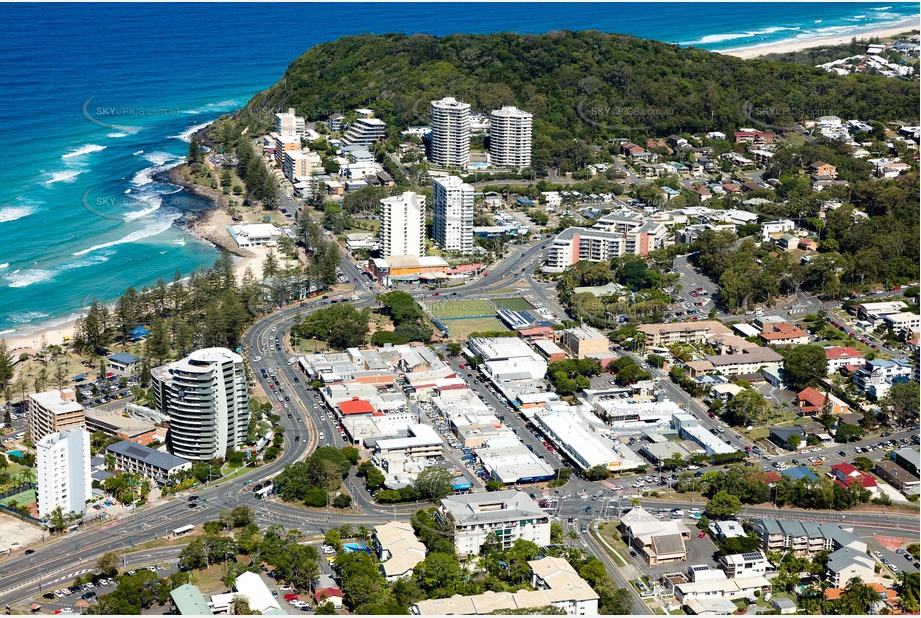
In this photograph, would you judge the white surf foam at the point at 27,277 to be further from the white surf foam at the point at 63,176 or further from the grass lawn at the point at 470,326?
the grass lawn at the point at 470,326

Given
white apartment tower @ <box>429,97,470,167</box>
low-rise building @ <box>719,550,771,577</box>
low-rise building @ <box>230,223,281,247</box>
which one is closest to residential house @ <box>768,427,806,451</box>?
low-rise building @ <box>719,550,771,577</box>

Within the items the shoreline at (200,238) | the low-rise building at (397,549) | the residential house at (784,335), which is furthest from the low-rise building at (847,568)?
the shoreline at (200,238)

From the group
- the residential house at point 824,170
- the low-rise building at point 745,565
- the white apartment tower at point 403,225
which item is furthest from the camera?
the residential house at point 824,170

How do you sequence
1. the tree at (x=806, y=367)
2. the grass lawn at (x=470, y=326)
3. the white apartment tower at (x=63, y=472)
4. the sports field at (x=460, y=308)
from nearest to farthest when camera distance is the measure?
the white apartment tower at (x=63, y=472) < the tree at (x=806, y=367) < the grass lawn at (x=470, y=326) < the sports field at (x=460, y=308)

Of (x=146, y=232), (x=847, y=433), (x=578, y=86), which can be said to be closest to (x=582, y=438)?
(x=847, y=433)

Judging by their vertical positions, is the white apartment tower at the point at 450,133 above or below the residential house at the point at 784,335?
above

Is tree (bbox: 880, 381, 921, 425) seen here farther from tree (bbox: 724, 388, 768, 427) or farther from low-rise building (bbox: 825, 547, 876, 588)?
low-rise building (bbox: 825, 547, 876, 588)

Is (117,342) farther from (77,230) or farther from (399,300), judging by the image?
(77,230)
